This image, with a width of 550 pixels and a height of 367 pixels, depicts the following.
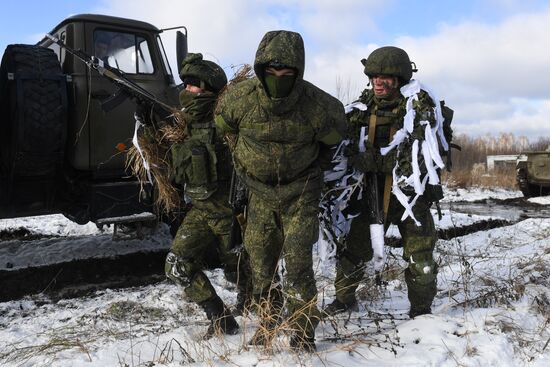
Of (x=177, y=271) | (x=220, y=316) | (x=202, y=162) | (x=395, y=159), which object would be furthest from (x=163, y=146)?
(x=395, y=159)

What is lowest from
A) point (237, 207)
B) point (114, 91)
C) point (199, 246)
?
point (199, 246)

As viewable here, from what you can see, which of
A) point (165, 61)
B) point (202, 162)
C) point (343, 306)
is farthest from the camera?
point (165, 61)

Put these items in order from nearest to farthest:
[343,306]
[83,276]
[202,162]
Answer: [202,162] → [343,306] → [83,276]

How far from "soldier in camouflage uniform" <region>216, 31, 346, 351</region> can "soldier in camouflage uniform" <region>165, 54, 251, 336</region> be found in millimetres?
388

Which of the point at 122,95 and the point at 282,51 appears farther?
the point at 122,95

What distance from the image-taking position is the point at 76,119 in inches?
203

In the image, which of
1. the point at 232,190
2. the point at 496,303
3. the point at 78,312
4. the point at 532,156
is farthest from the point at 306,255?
the point at 532,156

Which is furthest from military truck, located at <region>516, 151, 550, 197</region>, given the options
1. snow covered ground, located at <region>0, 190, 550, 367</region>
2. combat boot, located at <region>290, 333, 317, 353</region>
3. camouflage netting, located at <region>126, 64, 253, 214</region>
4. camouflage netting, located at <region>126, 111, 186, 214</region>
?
combat boot, located at <region>290, 333, 317, 353</region>

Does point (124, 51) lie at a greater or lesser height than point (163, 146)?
greater

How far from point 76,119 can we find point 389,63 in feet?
10.4

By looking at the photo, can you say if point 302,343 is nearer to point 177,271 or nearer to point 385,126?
point 177,271

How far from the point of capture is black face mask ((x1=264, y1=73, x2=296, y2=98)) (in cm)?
272

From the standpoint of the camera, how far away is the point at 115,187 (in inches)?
208

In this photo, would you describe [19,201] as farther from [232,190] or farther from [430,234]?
[430,234]
